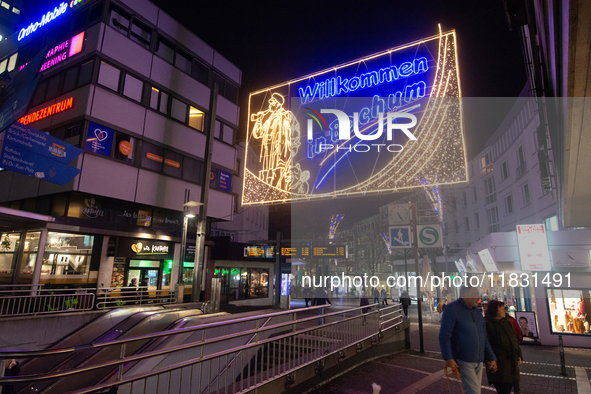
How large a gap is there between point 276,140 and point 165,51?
989 cm

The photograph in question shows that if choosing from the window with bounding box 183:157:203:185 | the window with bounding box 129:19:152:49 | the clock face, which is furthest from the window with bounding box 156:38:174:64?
the clock face

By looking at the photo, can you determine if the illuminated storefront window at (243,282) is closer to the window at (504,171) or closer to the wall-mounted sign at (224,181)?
the wall-mounted sign at (224,181)

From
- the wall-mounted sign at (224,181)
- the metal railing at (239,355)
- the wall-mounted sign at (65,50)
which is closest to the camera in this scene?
the metal railing at (239,355)

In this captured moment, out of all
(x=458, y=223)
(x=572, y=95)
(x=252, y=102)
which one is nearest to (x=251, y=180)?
(x=252, y=102)

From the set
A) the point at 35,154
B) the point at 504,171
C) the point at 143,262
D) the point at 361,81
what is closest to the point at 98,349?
the point at 35,154

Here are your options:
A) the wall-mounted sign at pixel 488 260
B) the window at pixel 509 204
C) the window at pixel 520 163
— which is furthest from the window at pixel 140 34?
the window at pixel 509 204

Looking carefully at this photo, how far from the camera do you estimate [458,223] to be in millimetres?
45312

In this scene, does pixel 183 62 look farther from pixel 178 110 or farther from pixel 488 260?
pixel 488 260

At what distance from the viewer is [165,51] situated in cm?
2153

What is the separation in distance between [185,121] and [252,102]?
4781 millimetres

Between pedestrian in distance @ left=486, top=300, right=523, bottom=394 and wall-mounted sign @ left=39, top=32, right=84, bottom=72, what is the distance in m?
21.9

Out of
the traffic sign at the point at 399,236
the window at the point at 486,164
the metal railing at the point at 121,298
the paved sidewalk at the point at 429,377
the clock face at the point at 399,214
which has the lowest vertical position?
the paved sidewalk at the point at 429,377

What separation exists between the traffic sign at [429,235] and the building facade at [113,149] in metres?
11.8

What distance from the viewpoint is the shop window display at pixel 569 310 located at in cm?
1308
